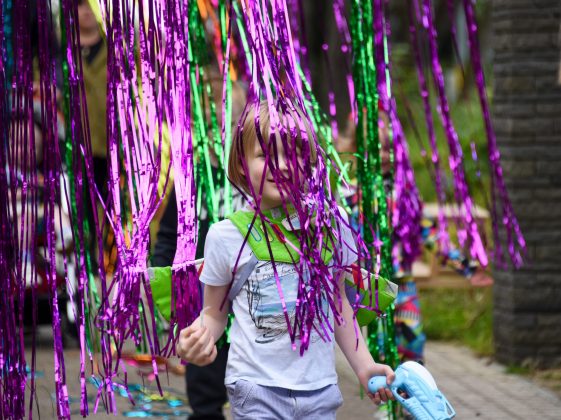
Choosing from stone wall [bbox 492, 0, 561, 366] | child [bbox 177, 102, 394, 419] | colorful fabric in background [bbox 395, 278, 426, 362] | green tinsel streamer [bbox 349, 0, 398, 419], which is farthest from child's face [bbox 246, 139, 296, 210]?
stone wall [bbox 492, 0, 561, 366]

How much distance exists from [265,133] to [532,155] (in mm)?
3464

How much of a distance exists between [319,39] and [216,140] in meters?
10.0

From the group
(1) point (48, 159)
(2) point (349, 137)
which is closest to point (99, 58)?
(2) point (349, 137)

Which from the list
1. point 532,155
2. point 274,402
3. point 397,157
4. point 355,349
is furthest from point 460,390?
point 274,402

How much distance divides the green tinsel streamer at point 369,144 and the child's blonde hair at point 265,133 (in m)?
0.66

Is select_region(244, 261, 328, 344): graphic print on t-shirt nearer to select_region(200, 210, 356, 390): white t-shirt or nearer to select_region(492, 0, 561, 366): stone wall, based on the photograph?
select_region(200, 210, 356, 390): white t-shirt

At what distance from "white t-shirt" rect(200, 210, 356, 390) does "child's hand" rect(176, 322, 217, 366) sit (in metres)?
0.20

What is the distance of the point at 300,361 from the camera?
3016 millimetres

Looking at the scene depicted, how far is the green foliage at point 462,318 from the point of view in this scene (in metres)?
7.17

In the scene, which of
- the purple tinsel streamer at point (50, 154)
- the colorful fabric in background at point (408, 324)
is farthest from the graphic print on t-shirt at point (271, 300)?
the colorful fabric in background at point (408, 324)

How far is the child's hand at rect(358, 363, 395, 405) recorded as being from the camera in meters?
2.97

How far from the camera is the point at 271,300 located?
3018 millimetres

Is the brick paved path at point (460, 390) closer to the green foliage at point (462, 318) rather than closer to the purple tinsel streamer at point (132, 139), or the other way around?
the green foliage at point (462, 318)

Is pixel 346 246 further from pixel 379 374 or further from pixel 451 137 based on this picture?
pixel 451 137
